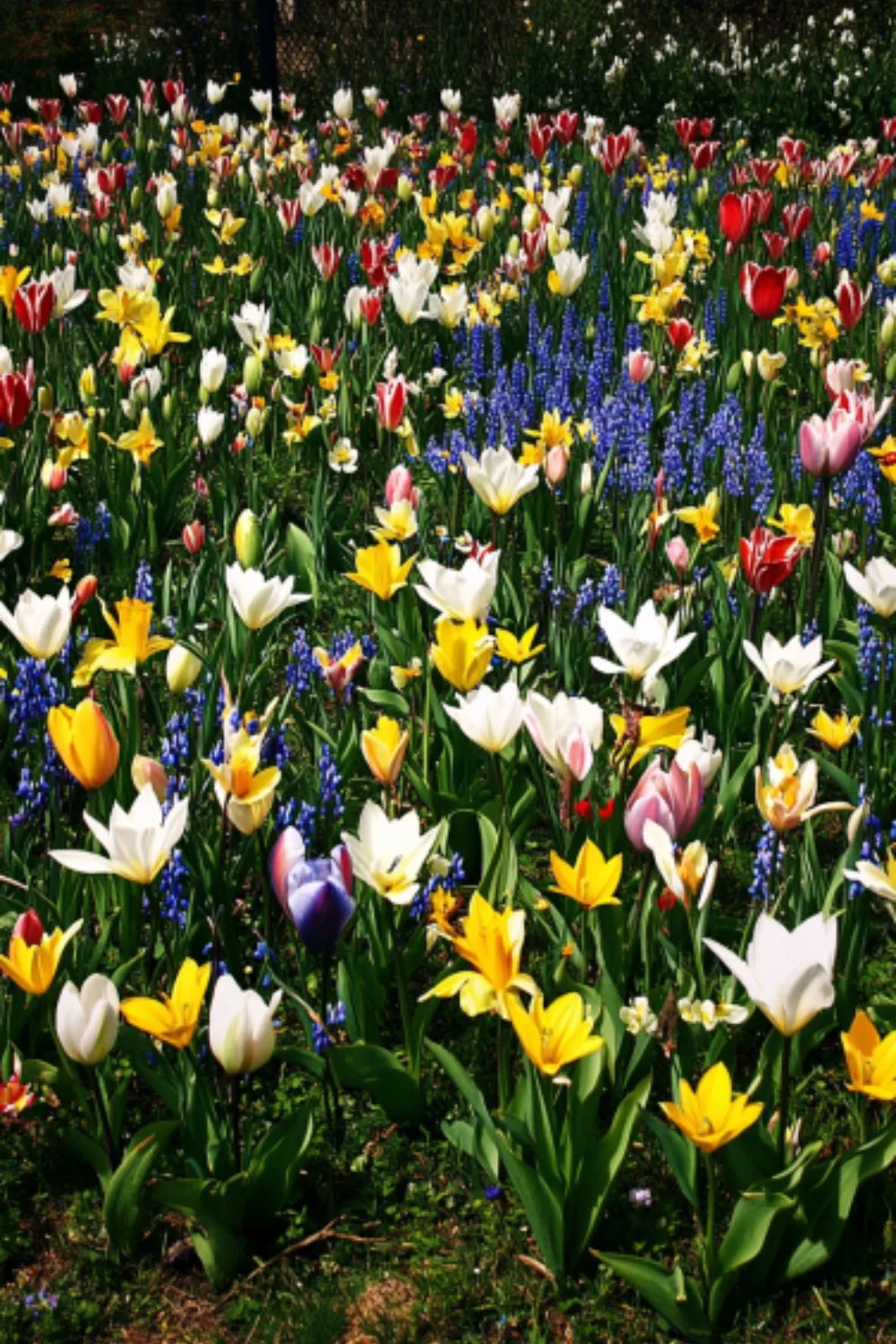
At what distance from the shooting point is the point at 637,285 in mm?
5031

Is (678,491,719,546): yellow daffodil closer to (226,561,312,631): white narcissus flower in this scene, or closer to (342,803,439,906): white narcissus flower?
(226,561,312,631): white narcissus flower

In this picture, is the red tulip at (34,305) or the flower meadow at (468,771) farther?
the red tulip at (34,305)

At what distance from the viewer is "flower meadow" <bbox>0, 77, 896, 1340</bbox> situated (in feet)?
5.29

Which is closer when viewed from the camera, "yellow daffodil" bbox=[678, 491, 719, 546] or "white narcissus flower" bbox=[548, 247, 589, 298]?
"yellow daffodil" bbox=[678, 491, 719, 546]

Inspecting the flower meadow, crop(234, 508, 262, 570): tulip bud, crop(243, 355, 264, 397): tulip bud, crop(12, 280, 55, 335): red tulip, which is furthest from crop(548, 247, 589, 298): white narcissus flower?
crop(234, 508, 262, 570): tulip bud

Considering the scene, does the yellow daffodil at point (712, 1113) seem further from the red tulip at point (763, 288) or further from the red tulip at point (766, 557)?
the red tulip at point (763, 288)

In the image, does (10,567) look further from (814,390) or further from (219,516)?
(814,390)

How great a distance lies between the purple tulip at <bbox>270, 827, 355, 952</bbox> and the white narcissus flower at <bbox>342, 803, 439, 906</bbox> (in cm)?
4

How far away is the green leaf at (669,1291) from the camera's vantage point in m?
1.55

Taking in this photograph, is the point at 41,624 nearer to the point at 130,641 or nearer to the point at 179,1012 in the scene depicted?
the point at 130,641

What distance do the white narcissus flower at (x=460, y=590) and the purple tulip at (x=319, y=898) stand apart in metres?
0.61

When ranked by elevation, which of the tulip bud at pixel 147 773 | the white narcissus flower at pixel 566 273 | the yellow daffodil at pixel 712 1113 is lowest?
the yellow daffodil at pixel 712 1113

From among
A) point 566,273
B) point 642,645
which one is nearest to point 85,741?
point 642,645

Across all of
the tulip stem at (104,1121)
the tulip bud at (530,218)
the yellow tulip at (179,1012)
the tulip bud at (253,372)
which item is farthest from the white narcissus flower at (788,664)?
the tulip bud at (530,218)
